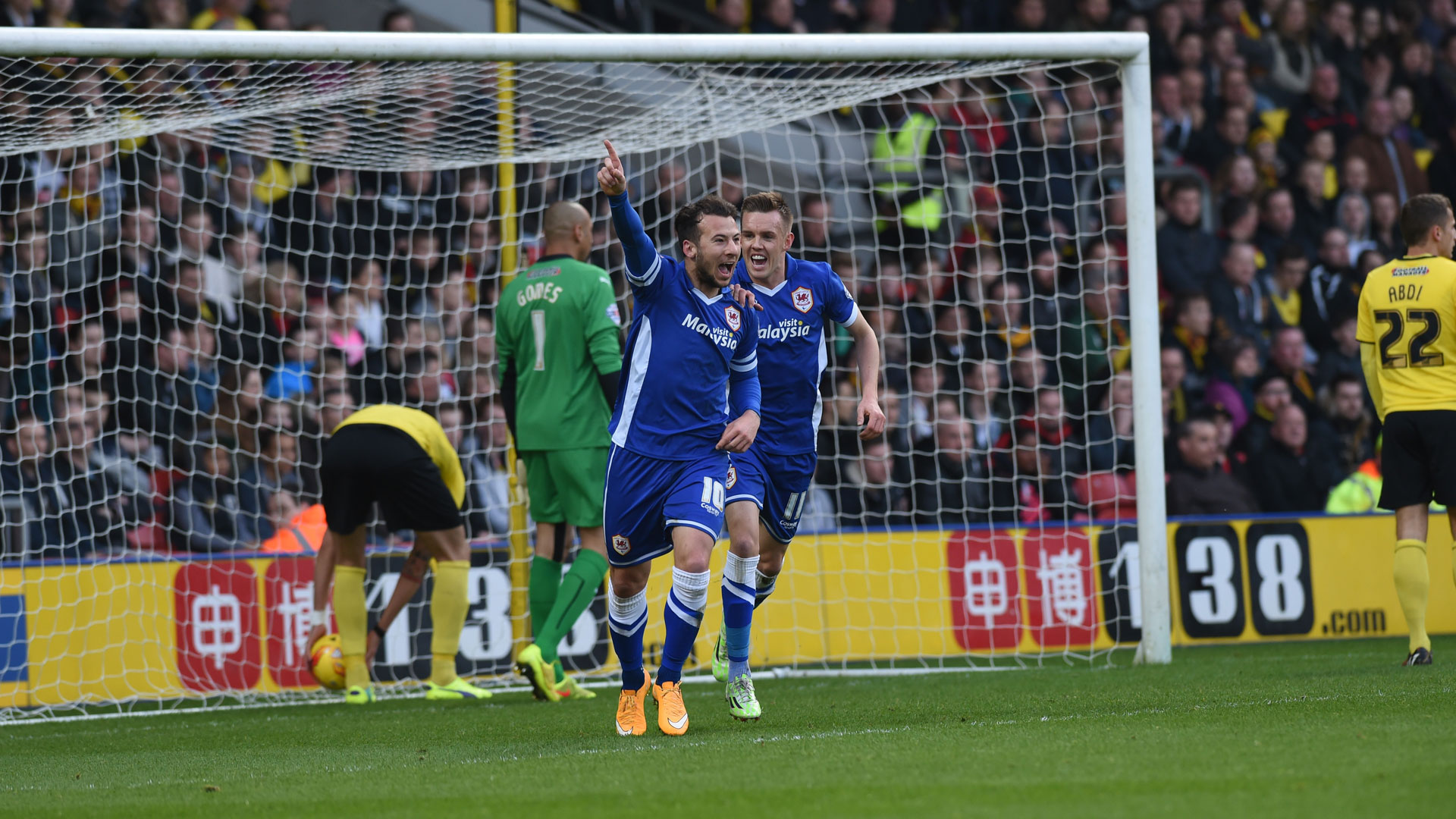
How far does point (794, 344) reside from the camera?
6613mm

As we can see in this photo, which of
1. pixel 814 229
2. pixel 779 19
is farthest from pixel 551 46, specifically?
pixel 779 19

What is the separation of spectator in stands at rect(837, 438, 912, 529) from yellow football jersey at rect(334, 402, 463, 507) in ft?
11.4

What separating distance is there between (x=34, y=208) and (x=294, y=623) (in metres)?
3.04

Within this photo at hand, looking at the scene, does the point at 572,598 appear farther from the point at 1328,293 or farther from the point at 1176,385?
the point at 1328,293

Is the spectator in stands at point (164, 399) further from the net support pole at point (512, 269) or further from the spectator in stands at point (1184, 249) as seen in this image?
the spectator in stands at point (1184, 249)

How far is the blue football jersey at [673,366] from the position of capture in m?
5.37

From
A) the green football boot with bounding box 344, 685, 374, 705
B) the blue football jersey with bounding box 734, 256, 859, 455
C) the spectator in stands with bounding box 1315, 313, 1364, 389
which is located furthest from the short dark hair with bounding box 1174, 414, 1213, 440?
the green football boot with bounding box 344, 685, 374, 705

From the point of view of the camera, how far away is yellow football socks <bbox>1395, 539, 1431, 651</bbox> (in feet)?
23.6

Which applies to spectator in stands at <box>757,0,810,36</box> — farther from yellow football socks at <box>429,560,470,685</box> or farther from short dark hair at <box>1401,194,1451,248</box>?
yellow football socks at <box>429,560,470,685</box>

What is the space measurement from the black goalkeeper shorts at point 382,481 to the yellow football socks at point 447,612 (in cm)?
22

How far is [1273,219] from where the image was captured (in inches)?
524

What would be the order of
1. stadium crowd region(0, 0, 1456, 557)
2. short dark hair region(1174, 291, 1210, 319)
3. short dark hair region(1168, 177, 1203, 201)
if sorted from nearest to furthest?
stadium crowd region(0, 0, 1456, 557), short dark hair region(1174, 291, 1210, 319), short dark hair region(1168, 177, 1203, 201)

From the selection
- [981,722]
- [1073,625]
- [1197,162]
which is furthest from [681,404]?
[1197,162]

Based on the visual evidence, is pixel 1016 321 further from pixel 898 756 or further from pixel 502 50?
pixel 898 756
